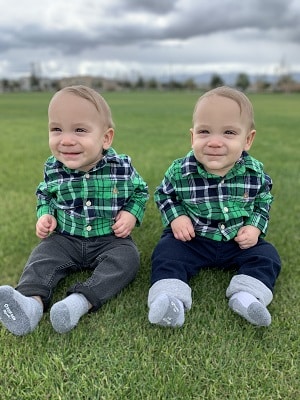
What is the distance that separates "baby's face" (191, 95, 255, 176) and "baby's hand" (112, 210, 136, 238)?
517 millimetres

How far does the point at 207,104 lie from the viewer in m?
2.39

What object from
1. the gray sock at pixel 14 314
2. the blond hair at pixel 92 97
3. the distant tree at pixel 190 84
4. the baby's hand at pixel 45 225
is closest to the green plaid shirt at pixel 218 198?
the blond hair at pixel 92 97

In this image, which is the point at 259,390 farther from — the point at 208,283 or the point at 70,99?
the point at 70,99

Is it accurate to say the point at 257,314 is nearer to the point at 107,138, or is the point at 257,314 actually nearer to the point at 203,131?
the point at 203,131

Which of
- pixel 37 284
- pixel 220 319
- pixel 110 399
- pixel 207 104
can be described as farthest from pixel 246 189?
pixel 110 399

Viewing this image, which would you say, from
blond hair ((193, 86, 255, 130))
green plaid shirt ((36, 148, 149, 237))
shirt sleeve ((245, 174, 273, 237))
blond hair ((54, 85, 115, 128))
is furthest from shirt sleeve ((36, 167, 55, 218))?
shirt sleeve ((245, 174, 273, 237))

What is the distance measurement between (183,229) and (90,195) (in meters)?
0.54

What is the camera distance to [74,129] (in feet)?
7.92

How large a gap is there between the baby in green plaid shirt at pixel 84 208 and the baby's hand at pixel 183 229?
0.23m

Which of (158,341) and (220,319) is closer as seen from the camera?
(158,341)

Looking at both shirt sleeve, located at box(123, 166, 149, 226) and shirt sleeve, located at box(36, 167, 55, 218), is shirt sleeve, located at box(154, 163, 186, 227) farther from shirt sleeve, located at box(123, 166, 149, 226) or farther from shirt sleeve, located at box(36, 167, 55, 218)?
shirt sleeve, located at box(36, 167, 55, 218)

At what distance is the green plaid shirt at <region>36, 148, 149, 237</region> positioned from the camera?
2562 millimetres

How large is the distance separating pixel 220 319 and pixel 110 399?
2.28 feet

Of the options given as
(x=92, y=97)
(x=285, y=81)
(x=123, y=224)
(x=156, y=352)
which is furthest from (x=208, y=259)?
(x=285, y=81)
